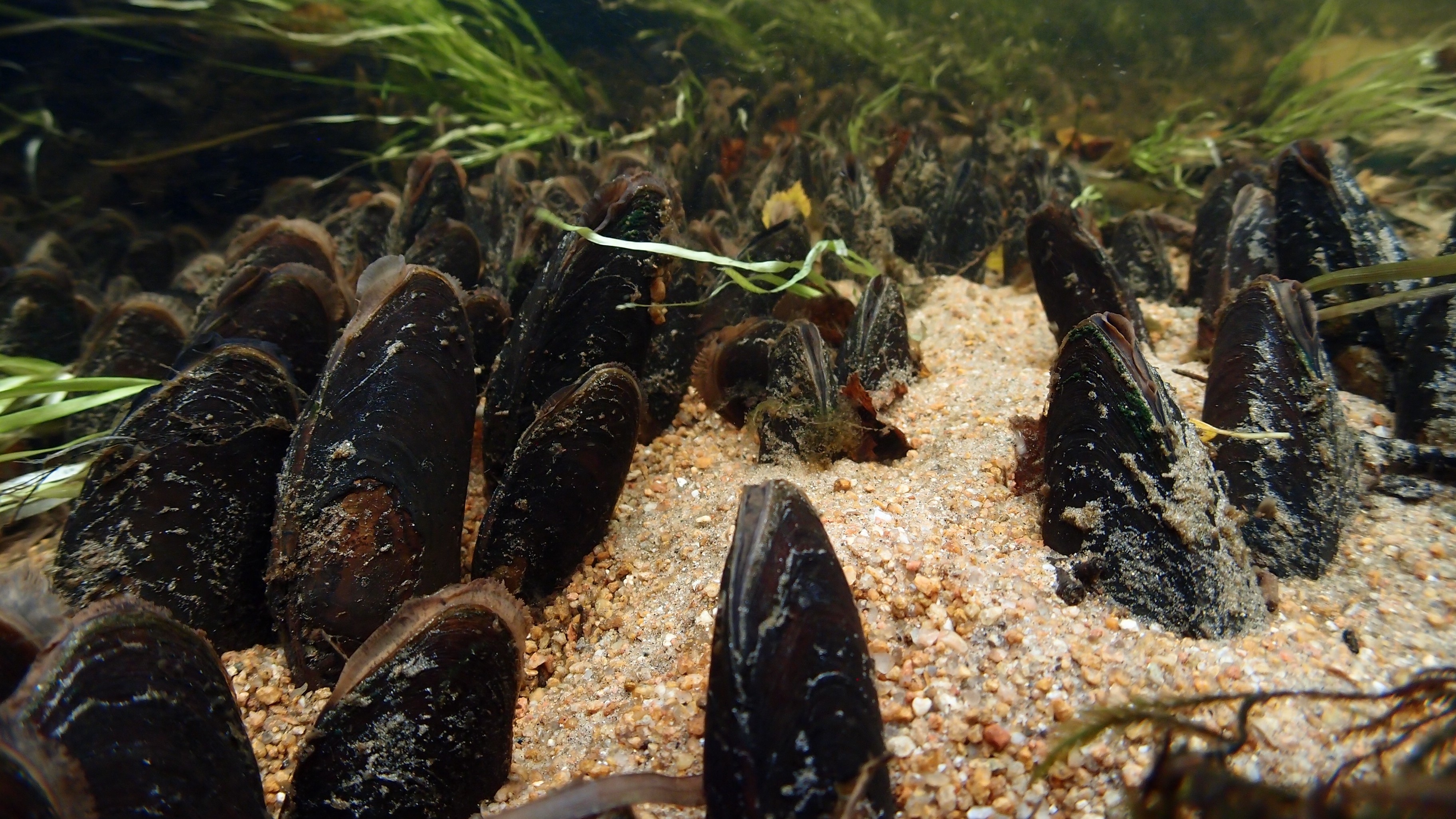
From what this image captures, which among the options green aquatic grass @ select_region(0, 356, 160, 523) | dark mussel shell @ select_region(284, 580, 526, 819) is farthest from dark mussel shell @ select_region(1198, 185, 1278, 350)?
→ green aquatic grass @ select_region(0, 356, 160, 523)

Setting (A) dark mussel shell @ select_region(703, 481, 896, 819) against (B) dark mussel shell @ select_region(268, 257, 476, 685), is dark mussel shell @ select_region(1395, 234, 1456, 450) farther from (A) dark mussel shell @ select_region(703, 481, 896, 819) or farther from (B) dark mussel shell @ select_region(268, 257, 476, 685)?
(B) dark mussel shell @ select_region(268, 257, 476, 685)

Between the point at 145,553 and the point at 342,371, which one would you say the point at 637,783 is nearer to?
the point at 342,371

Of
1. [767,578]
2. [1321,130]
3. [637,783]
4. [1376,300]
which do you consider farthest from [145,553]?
[1321,130]

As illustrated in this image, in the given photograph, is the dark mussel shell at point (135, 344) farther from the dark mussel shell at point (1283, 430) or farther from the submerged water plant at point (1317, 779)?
the dark mussel shell at point (1283, 430)

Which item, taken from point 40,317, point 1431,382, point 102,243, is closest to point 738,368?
point 1431,382

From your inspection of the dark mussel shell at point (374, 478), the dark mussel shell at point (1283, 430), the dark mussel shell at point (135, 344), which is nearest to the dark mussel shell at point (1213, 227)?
the dark mussel shell at point (1283, 430)

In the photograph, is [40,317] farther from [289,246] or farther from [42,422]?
[289,246]
